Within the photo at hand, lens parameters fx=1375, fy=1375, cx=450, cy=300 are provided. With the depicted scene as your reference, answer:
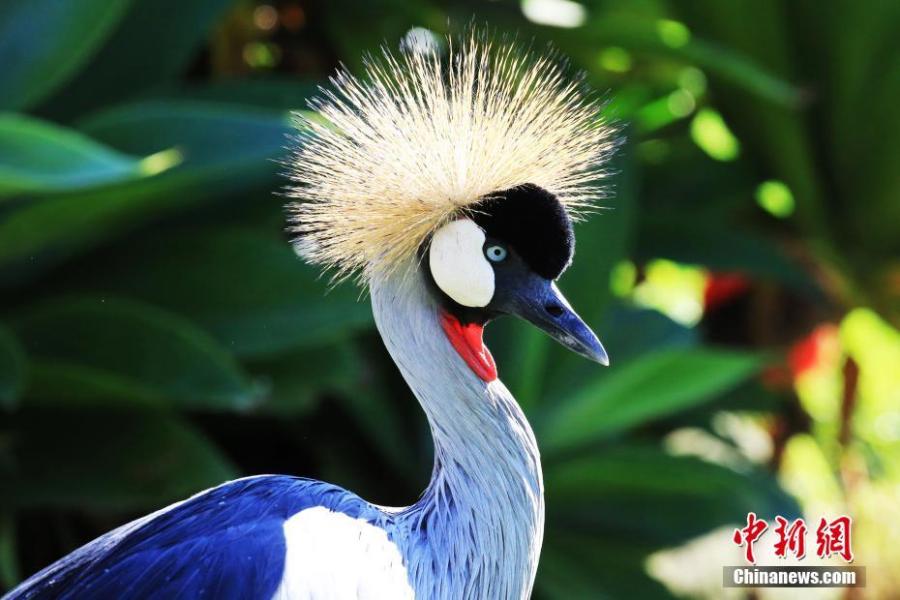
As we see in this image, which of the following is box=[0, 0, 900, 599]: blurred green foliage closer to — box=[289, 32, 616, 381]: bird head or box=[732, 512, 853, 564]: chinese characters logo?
box=[732, 512, 853, 564]: chinese characters logo

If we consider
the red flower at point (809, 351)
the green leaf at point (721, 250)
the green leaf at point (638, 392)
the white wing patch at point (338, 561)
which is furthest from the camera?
the red flower at point (809, 351)

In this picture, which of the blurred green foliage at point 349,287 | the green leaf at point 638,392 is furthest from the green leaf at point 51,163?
the green leaf at point 638,392

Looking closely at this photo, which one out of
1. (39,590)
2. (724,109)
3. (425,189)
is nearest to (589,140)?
(425,189)

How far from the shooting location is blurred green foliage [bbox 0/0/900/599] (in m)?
1.97

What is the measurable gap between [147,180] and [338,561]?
0.76 metres

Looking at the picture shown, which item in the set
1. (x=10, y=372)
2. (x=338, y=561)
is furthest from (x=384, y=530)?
(x=10, y=372)

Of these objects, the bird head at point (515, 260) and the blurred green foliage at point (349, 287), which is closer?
the bird head at point (515, 260)

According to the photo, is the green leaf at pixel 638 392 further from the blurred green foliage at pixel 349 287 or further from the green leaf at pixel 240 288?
the green leaf at pixel 240 288

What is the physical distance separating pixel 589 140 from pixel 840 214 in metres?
1.51

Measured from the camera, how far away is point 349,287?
2.06 meters

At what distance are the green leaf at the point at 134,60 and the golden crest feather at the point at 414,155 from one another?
0.96 meters

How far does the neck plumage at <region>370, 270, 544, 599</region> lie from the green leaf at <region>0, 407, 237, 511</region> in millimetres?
693

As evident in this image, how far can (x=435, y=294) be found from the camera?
1.38 meters

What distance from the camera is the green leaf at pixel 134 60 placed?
2.31 m
